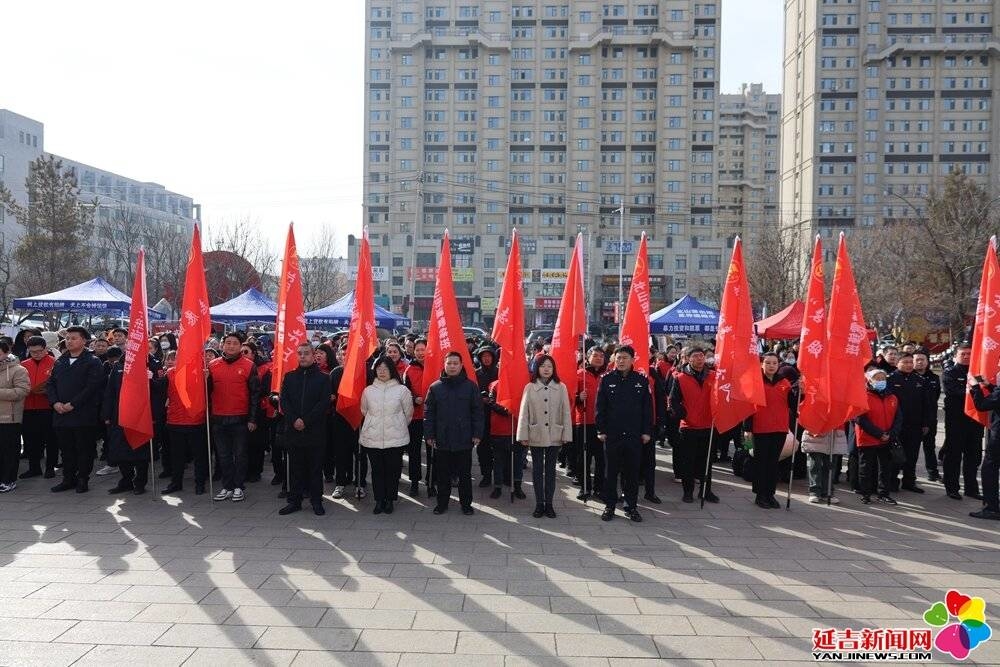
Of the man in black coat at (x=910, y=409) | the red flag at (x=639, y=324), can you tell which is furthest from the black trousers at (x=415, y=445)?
the man in black coat at (x=910, y=409)

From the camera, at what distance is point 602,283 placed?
231 ft

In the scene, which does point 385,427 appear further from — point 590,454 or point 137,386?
point 137,386

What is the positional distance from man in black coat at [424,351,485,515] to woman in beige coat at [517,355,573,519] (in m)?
0.53

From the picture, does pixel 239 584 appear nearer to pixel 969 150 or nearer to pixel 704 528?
pixel 704 528

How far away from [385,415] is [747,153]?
435ft

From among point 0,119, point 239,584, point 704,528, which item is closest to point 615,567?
point 704,528

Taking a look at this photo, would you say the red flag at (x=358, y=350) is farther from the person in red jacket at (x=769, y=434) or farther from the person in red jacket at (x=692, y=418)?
the person in red jacket at (x=769, y=434)

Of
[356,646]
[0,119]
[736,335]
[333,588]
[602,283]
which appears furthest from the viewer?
[602,283]

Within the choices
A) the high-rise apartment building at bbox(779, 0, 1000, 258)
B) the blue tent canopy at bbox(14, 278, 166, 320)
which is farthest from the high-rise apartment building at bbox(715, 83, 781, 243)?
the blue tent canopy at bbox(14, 278, 166, 320)

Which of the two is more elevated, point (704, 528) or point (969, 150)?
point (969, 150)

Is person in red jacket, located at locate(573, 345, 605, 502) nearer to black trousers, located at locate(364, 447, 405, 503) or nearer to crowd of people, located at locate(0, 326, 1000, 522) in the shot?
crowd of people, located at locate(0, 326, 1000, 522)

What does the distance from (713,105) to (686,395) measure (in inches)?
2828

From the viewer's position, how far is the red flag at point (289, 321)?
321 inches

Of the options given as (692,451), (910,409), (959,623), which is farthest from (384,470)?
(910,409)
